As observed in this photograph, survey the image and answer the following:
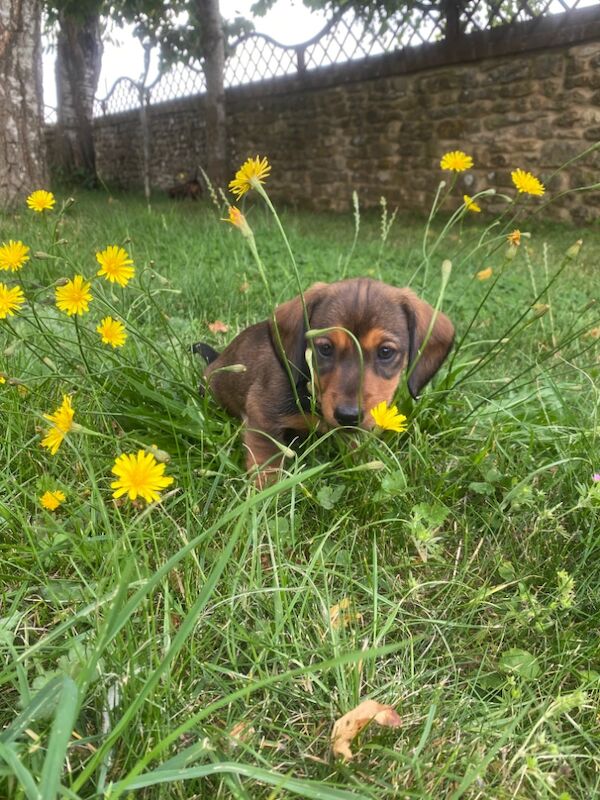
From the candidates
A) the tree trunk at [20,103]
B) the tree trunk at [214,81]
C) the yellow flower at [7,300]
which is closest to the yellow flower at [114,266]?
the yellow flower at [7,300]

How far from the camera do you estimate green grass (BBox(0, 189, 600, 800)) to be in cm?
112

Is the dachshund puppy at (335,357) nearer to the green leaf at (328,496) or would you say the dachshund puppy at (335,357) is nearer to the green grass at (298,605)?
the green grass at (298,605)

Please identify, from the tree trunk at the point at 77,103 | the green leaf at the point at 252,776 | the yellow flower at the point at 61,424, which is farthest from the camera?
the tree trunk at the point at 77,103

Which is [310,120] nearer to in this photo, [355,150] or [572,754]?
[355,150]

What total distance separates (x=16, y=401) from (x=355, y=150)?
32.1 ft

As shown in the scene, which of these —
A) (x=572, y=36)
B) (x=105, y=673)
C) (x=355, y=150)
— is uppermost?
(x=572, y=36)

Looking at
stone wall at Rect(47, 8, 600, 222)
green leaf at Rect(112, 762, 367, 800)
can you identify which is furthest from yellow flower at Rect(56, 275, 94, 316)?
stone wall at Rect(47, 8, 600, 222)

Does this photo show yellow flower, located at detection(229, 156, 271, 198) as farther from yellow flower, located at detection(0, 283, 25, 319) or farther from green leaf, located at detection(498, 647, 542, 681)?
green leaf, located at detection(498, 647, 542, 681)

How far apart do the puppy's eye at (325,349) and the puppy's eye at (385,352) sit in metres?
0.19

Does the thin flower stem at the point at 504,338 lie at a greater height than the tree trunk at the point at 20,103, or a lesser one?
lesser

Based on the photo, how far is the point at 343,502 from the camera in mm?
1943

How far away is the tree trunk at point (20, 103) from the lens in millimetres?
5465

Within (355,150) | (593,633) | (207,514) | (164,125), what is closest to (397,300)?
(207,514)

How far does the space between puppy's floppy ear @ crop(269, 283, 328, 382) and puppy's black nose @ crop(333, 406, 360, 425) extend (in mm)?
306
